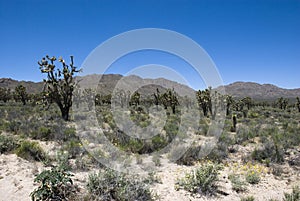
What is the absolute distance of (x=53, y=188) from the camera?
4.61 metres

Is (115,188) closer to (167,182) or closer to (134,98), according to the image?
(167,182)

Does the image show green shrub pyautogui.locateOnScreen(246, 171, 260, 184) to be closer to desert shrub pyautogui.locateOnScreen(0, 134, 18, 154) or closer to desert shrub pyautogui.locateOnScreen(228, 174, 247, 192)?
desert shrub pyautogui.locateOnScreen(228, 174, 247, 192)

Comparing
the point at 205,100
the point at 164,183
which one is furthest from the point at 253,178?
the point at 205,100

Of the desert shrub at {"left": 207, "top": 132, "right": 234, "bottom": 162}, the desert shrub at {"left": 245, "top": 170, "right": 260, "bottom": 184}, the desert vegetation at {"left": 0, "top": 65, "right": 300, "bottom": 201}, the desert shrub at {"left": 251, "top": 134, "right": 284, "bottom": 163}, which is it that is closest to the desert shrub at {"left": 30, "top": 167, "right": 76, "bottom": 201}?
the desert vegetation at {"left": 0, "top": 65, "right": 300, "bottom": 201}

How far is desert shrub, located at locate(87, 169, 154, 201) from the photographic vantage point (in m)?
4.83

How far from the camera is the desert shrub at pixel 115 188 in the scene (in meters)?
4.83

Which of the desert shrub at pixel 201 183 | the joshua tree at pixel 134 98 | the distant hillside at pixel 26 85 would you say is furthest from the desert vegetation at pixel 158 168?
the distant hillside at pixel 26 85

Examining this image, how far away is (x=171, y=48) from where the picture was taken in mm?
8984

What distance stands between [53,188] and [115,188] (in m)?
1.31

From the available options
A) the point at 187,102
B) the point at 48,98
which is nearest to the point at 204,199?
the point at 48,98

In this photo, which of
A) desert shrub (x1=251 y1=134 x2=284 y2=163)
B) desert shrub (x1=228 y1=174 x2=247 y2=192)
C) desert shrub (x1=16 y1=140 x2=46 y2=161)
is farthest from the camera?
desert shrub (x1=251 y1=134 x2=284 y2=163)

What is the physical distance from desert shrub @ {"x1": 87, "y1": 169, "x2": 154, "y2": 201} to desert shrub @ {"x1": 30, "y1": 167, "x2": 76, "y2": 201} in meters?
0.47

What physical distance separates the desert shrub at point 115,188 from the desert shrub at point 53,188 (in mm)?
467

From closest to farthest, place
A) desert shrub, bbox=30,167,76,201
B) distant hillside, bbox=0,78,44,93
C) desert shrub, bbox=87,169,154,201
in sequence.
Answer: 1. desert shrub, bbox=30,167,76,201
2. desert shrub, bbox=87,169,154,201
3. distant hillside, bbox=0,78,44,93
